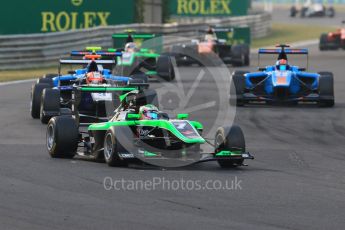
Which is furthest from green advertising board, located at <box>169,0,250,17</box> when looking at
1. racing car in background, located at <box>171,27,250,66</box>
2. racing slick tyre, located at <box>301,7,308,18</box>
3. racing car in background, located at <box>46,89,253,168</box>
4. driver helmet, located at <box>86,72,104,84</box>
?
racing car in background, located at <box>46,89,253,168</box>

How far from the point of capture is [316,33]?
65.5 meters

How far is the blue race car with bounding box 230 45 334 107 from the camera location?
74.4ft

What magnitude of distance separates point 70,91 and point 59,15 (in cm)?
1686

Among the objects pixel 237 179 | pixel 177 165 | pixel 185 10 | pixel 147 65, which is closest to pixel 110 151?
pixel 177 165

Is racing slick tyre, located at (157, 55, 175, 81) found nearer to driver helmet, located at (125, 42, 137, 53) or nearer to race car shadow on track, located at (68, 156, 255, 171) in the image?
driver helmet, located at (125, 42, 137, 53)

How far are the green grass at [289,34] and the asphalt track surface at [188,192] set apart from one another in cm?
3512

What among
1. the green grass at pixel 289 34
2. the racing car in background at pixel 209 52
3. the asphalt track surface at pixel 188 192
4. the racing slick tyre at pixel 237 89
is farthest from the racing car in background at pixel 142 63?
the green grass at pixel 289 34

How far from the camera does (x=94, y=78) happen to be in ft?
63.9

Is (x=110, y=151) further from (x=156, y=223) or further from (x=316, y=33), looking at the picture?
(x=316, y=33)

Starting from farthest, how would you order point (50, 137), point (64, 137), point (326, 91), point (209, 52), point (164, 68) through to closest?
point (209, 52), point (164, 68), point (326, 91), point (50, 137), point (64, 137)

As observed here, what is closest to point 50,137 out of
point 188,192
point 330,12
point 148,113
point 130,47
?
point 148,113

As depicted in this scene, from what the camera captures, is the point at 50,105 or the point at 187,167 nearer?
the point at 187,167

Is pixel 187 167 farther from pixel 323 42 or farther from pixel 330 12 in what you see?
pixel 330 12

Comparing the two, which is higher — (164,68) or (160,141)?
(160,141)
